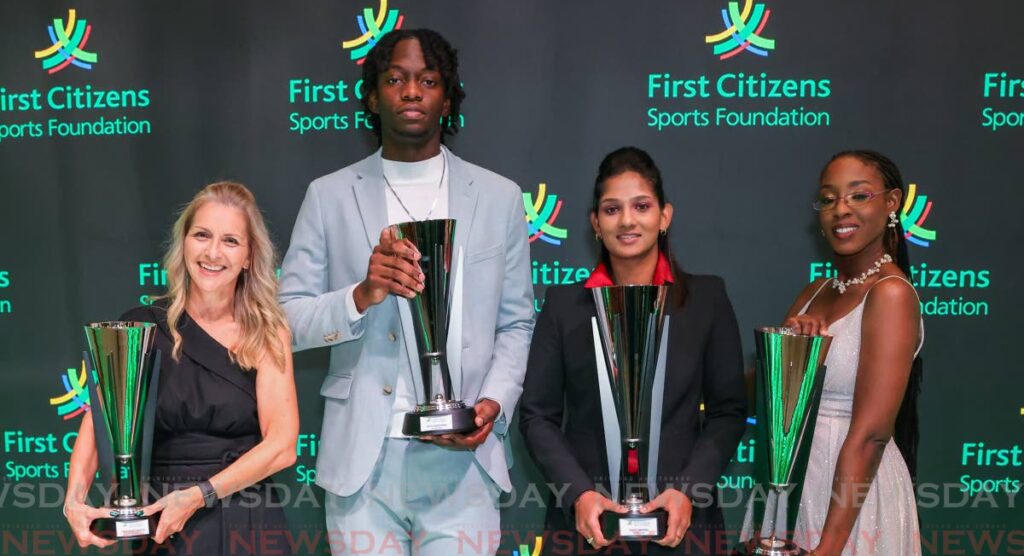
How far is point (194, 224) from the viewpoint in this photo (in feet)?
7.22

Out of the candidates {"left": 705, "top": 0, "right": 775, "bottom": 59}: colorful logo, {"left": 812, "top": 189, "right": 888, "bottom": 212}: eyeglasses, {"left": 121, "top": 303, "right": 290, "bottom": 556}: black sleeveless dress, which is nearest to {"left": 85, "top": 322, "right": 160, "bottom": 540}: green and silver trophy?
{"left": 121, "top": 303, "right": 290, "bottom": 556}: black sleeveless dress

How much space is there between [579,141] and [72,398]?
228 centimetres

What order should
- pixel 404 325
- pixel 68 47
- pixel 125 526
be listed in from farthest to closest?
pixel 68 47
pixel 404 325
pixel 125 526

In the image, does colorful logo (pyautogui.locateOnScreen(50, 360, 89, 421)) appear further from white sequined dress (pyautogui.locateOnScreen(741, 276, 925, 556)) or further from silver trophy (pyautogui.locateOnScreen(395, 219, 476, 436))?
white sequined dress (pyautogui.locateOnScreen(741, 276, 925, 556))

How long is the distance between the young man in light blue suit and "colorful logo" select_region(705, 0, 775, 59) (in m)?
1.17

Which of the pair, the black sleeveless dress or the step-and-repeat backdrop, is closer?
the black sleeveless dress

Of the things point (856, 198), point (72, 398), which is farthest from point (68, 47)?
point (856, 198)

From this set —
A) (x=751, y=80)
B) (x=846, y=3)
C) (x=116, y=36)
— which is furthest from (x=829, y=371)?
(x=116, y=36)

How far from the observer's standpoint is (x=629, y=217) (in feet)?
7.14

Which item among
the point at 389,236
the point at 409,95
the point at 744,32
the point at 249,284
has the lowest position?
the point at 249,284

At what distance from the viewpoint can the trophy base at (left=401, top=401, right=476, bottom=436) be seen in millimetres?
2016

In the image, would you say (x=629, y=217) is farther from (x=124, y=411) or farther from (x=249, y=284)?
(x=124, y=411)

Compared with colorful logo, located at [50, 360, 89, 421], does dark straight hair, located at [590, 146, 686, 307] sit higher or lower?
higher

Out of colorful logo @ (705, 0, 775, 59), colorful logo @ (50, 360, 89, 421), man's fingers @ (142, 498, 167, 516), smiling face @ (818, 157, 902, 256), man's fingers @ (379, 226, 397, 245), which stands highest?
colorful logo @ (705, 0, 775, 59)
